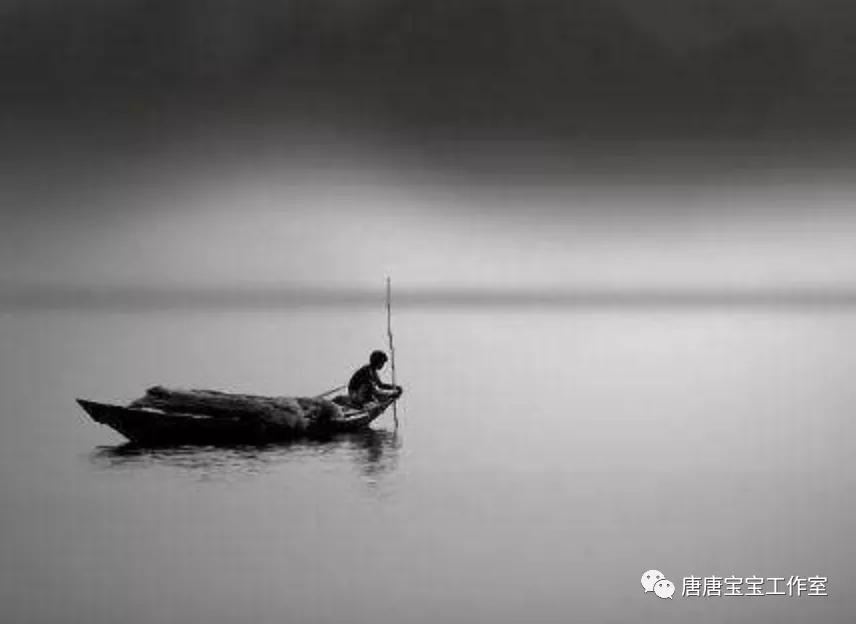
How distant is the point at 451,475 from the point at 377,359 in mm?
984

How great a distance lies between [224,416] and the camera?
5.11 metres

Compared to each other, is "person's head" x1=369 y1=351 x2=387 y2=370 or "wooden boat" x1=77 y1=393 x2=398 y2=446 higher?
"person's head" x1=369 y1=351 x2=387 y2=370

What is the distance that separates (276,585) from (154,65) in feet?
9.49

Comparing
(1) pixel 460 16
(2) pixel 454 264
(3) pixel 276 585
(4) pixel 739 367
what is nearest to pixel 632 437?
(4) pixel 739 367

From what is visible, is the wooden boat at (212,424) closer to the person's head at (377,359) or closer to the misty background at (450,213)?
the misty background at (450,213)

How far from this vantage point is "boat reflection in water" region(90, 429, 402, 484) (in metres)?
4.73

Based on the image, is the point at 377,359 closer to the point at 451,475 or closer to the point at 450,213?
the point at 450,213

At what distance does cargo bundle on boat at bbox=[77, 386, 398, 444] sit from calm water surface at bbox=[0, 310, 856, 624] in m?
0.08

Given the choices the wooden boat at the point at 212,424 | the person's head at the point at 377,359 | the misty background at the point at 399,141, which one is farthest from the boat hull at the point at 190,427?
the misty background at the point at 399,141

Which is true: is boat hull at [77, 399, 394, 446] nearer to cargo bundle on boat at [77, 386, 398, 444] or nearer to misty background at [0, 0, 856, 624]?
cargo bundle on boat at [77, 386, 398, 444]

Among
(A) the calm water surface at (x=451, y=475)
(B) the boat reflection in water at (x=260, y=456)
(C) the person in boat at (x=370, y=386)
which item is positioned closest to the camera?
(A) the calm water surface at (x=451, y=475)

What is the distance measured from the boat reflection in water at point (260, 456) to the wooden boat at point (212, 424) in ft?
0.15

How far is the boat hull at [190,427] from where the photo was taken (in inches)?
195

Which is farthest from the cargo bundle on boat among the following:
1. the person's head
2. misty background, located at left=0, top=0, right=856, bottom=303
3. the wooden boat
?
misty background, located at left=0, top=0, right=856, bottom=303
